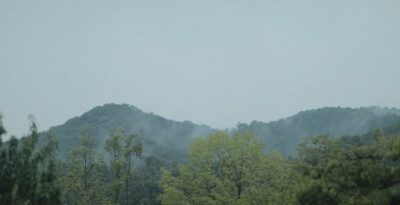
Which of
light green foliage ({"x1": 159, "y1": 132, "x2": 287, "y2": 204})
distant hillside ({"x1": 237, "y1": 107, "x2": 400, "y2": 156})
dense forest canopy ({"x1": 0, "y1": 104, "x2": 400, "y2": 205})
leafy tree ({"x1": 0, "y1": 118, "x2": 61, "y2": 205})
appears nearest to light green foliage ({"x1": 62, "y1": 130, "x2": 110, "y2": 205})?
dense forest canopy ({"x1": 0, "y1": 104, "x2": 400, "y2": 205})

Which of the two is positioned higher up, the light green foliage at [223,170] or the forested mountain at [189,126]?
the forested mountain at [189,126]

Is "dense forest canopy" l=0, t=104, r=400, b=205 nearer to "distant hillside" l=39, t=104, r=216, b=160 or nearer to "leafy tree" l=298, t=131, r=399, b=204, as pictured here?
"leafy tree" l=298, t=131, r=399, b=204

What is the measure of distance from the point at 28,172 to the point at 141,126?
495 feet

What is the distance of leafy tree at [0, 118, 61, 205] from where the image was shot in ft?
41.4

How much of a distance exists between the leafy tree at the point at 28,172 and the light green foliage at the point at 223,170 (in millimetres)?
14888

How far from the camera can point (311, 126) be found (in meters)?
160

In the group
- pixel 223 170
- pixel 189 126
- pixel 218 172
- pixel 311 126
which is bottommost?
pixel 218 172

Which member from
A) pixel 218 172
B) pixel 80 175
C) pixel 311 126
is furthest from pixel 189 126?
pixel 218 172

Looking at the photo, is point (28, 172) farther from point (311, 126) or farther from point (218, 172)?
point (311, 126)

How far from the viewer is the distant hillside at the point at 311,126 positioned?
14373 centimetres

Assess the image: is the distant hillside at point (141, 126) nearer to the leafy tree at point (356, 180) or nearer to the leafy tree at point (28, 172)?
the leafy tree at point (28, 172)

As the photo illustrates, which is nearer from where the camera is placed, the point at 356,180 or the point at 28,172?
the point at 28,172

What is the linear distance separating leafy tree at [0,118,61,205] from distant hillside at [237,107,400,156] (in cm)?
12928

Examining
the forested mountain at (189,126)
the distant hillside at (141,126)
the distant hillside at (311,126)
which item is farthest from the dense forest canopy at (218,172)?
the distant hillside at (311,126)
